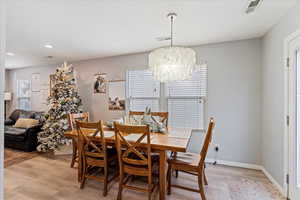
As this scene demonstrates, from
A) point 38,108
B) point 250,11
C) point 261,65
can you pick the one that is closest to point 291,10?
point 250,11

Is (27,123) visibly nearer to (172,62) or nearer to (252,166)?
(172,62)

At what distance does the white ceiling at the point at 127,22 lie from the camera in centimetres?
197

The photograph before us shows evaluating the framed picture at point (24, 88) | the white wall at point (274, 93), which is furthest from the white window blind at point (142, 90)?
the framed picture at point (24, 88)

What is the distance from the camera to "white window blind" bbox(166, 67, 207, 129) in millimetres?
3406

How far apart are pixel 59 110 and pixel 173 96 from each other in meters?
2.81

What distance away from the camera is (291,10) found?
6.66 feet

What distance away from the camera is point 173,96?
3.63 meters

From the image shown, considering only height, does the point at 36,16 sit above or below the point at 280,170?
above

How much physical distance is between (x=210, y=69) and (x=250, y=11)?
137cm

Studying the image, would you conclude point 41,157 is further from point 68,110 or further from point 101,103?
point 101,103

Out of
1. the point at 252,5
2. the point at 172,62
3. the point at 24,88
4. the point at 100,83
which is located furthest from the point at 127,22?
the point at 24,88

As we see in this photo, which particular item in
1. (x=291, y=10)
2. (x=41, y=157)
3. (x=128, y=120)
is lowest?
(x=41, y=157)

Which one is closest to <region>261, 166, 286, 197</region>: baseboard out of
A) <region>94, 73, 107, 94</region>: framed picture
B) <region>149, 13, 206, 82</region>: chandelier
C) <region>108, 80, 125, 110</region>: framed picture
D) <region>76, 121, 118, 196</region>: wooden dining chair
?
<region>149, 13, 206, 82</region>: chandelier

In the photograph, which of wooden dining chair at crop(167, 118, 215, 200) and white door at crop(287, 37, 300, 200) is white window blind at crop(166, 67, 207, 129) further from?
white door at crop(287, 37, 300, 200)
